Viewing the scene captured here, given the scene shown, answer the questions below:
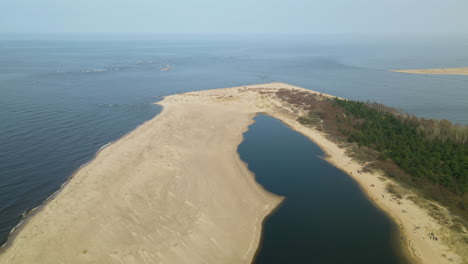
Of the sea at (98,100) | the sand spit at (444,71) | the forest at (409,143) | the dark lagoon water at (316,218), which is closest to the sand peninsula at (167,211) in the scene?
the dark lagoon water at (316,218)

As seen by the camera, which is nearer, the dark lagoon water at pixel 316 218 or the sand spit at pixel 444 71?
the dark lagoon water at pixel 316 218

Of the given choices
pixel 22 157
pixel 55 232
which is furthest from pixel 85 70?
pixel 55 232

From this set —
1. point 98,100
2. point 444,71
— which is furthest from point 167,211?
point 444,71

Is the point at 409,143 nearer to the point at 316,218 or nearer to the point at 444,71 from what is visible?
the point at 316,218

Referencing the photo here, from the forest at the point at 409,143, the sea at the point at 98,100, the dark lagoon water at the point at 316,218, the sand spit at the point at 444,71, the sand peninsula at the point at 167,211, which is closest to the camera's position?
the sand peninsula at the point at 167,211

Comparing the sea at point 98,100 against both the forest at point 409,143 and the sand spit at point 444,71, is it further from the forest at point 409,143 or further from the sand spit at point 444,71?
the forest at point 409,143

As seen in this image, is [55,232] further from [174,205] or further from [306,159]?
[306,159]
